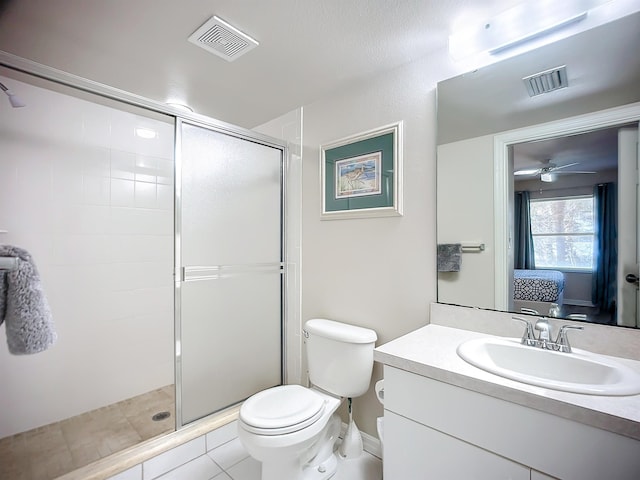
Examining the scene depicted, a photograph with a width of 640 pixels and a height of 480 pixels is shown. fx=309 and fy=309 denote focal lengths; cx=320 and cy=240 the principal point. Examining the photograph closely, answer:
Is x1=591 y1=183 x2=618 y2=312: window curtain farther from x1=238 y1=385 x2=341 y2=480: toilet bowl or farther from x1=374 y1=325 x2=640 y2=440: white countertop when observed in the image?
x1=238 y1=385 x2=341 y2=480: toilet bowl

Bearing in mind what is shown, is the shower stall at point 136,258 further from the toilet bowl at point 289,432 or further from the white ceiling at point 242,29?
the toilet bowl at point 289,432

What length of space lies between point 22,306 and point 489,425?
135 cm

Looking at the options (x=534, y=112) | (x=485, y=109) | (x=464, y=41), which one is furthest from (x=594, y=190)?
(x=464, y=41)

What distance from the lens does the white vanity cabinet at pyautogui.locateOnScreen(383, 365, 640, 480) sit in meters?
0.78

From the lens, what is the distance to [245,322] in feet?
6.77

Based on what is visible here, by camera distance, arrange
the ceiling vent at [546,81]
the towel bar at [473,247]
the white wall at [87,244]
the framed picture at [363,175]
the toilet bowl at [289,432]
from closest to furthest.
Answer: the ceiling vent at [546,81] < the toilet bowl at [289,432] < the towel bar at [473,247] < the framed picture at [363,175] < the white wall at [87,244]

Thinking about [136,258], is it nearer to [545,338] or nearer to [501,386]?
[501,386]

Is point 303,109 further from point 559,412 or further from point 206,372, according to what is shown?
point 559,412

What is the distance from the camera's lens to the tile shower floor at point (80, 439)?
1.56 meters

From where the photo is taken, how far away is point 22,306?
0.79 metres

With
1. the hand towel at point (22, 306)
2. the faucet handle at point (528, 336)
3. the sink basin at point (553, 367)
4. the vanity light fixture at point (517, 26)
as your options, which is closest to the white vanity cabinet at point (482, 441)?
the sink basin at point (553, 367)

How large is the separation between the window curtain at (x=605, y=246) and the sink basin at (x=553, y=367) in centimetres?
22

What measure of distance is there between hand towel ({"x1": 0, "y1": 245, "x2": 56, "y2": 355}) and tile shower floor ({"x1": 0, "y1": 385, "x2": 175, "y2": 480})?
1.21m

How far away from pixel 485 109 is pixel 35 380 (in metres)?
2.96
